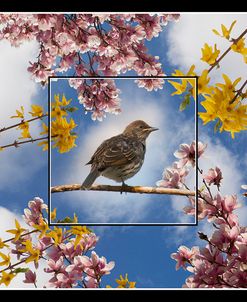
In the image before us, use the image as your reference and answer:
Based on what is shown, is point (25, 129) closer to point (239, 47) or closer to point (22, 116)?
point (22, 116)

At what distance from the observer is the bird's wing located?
232 cm

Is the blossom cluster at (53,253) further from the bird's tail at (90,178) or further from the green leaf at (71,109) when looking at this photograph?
the green leaf at (71,109)

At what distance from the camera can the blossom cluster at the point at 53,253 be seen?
2309 mm

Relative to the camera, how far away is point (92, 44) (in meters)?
2.40

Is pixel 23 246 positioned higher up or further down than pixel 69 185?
further down

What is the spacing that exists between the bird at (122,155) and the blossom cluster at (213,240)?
13 cm

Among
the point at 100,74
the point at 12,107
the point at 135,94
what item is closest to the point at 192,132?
the point at 135,94

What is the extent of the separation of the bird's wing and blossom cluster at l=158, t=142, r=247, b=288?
0.15 meters

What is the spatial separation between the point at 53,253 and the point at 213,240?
619 millimetres

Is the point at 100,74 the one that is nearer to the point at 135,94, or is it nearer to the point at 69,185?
the point at 135,94

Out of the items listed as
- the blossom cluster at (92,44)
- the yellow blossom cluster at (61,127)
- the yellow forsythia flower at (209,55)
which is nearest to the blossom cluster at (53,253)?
the yellow blossom cluster at (61,127)

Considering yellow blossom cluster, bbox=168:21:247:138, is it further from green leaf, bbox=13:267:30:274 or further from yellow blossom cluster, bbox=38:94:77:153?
green leaf, bbox=13:267:30:274

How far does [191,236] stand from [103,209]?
1.13 feet

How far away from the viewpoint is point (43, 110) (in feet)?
7.72
